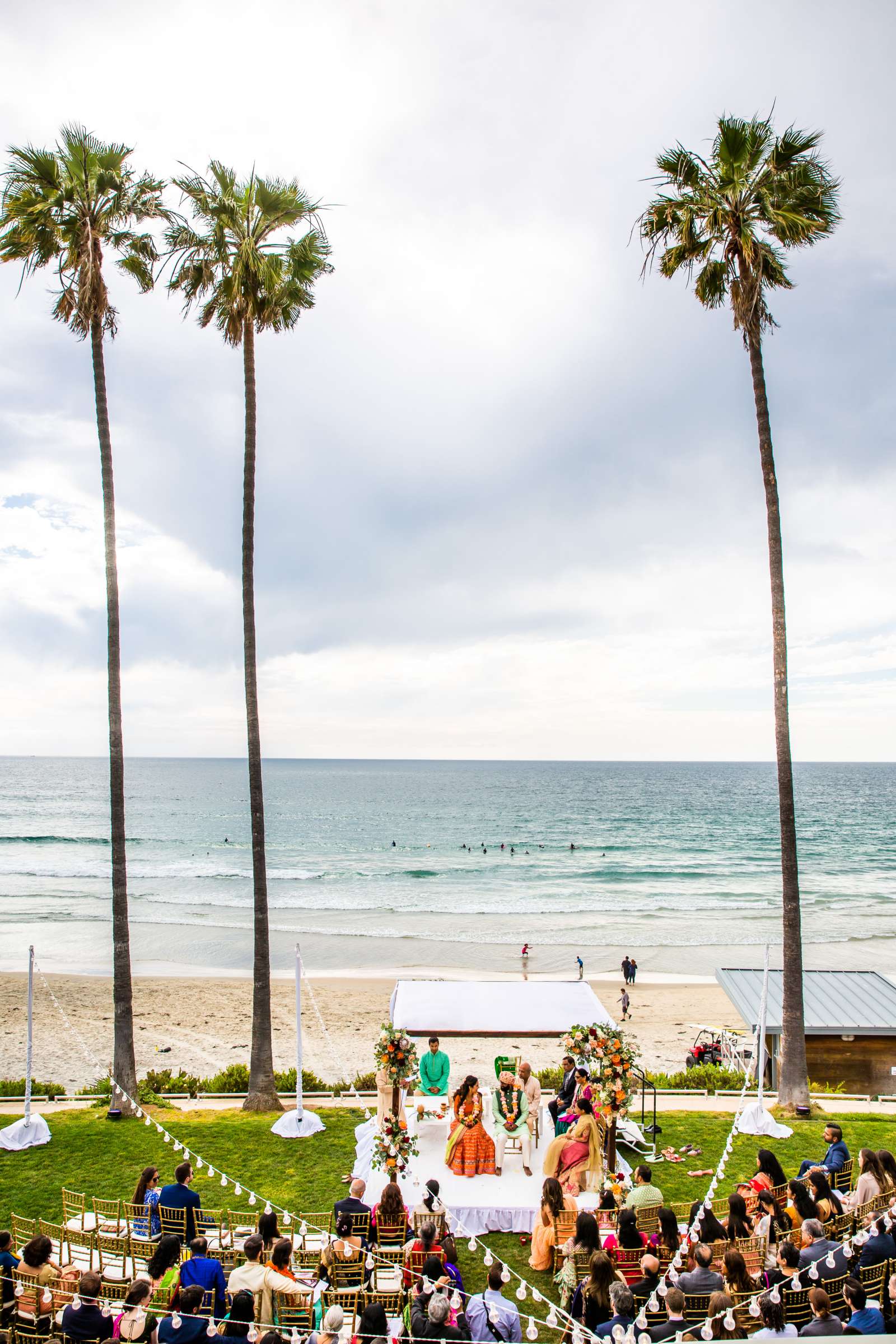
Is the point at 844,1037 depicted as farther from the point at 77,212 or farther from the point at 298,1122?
the point at 77,212

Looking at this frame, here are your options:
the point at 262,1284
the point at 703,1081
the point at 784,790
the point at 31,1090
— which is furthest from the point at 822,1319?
the point at 31,1090

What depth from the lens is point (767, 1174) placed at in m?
8.44

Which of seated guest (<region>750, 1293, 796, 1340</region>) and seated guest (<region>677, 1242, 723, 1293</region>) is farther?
seated guest (<region>677, 1242, 723, 1293</region>)

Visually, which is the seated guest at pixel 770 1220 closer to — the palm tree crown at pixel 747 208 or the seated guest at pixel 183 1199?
the seated guest at pixel 183 1199

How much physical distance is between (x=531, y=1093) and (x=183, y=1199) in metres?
4.72

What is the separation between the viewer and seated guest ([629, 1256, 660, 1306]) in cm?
661

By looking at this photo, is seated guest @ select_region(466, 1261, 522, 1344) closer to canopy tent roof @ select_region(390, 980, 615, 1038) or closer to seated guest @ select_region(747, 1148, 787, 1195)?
seated guest @ select_region(747, 1148, 787, 1195)

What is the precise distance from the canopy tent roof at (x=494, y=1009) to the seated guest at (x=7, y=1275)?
19.6 feet

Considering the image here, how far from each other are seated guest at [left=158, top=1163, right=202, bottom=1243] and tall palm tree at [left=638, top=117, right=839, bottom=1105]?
9.15 metres

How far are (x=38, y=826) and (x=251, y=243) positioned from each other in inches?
3520

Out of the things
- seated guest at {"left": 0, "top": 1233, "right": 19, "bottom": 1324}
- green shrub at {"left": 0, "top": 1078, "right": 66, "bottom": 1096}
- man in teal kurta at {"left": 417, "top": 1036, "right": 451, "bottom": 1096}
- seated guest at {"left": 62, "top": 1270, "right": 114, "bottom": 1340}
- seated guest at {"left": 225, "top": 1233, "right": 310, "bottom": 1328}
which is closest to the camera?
seated guest at {"left": 62, "top": 1270, "right": 114, "bottom": 1340}

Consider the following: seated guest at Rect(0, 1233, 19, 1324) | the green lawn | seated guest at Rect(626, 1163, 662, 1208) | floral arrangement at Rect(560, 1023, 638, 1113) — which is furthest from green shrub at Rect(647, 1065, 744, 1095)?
seated guest at Rect(0, 1233, 19, 1324)

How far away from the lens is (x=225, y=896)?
53.2 m

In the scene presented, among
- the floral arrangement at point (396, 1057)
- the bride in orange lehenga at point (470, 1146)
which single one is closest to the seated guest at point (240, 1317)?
the bride in orange lehenga at point (470, 1146)
